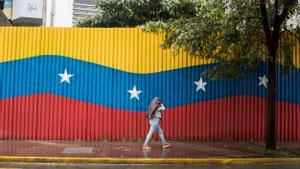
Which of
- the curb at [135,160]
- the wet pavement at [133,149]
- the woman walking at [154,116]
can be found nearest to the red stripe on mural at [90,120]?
the wet pavement at [133,149]

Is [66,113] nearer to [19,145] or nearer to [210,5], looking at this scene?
[19,145]

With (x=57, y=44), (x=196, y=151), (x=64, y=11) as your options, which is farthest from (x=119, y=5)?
(x=64, y=11)

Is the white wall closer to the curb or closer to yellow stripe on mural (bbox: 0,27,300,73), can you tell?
yellow stripe on mural (bbox: 0,27,300,73)

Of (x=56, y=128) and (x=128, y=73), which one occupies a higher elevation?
(x=128, y=73)

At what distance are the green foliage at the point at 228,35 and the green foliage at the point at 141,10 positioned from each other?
433 inches

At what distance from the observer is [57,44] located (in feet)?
56.7

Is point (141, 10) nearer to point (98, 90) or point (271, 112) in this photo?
point (98, 90)

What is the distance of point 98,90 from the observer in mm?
17266

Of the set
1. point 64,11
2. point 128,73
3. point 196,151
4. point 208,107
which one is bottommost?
point 196,151

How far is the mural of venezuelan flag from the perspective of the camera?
17.2 meters

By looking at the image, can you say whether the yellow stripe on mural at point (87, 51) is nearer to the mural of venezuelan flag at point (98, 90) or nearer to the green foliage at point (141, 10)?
the mural of venezuelan flag at point (98, 90)

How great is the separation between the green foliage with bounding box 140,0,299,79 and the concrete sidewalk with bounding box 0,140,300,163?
227 cm

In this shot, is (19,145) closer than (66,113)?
Yes

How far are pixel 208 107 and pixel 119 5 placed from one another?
11143 millimetres
